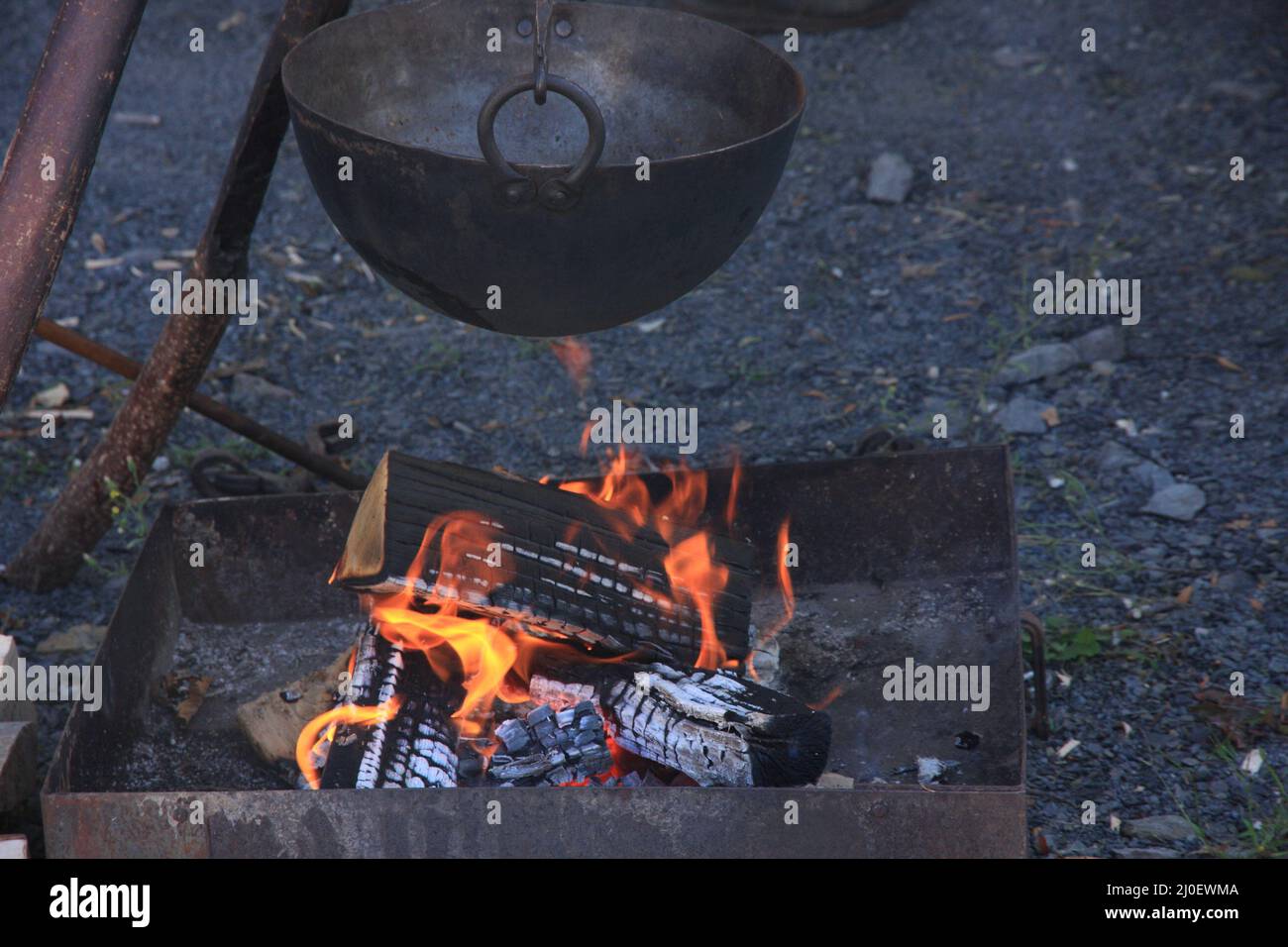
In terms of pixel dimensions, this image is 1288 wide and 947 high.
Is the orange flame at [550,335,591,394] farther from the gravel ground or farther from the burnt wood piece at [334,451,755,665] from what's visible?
the burnt wood piece at [334,451,755,665]

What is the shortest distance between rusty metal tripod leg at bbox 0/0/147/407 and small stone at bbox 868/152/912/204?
4.19 metres

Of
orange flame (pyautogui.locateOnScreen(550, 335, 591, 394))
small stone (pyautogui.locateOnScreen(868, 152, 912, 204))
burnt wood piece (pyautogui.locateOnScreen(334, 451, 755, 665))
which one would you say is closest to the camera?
burnt wood piece (pyautogui.locateOnScreen(334, 451, 755, 665))

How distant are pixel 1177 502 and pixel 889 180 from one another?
260 centimetres

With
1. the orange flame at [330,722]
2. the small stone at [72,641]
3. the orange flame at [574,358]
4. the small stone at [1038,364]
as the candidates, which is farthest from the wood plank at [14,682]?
the small stone at [1038,364]

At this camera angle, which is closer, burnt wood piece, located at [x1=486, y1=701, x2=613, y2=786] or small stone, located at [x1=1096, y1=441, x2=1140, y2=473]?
burnt wood piece, located at [x1=486, y1=701, x2=613, y2=786]

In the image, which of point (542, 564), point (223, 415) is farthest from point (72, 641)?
point (542, 564)

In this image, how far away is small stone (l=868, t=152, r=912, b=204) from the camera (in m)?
6.00

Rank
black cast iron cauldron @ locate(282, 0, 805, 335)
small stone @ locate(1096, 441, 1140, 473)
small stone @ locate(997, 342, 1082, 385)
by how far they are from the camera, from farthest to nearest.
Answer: small stone @ locate(997, 342, 1082, 385), small stone @ locate(1096, 441, 1140, 473), black cast iron cauldron @ locate(282, 0, 805, 335)

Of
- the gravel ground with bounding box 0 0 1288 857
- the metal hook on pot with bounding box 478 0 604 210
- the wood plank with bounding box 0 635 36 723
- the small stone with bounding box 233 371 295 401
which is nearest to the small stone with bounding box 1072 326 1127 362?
the gravel ground with bounding box 0 0 1288 857

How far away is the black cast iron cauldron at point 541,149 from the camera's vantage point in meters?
2.06

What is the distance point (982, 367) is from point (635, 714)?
2.62 meters

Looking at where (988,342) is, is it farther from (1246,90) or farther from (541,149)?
(1246,90)

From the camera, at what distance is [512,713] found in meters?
2.83
